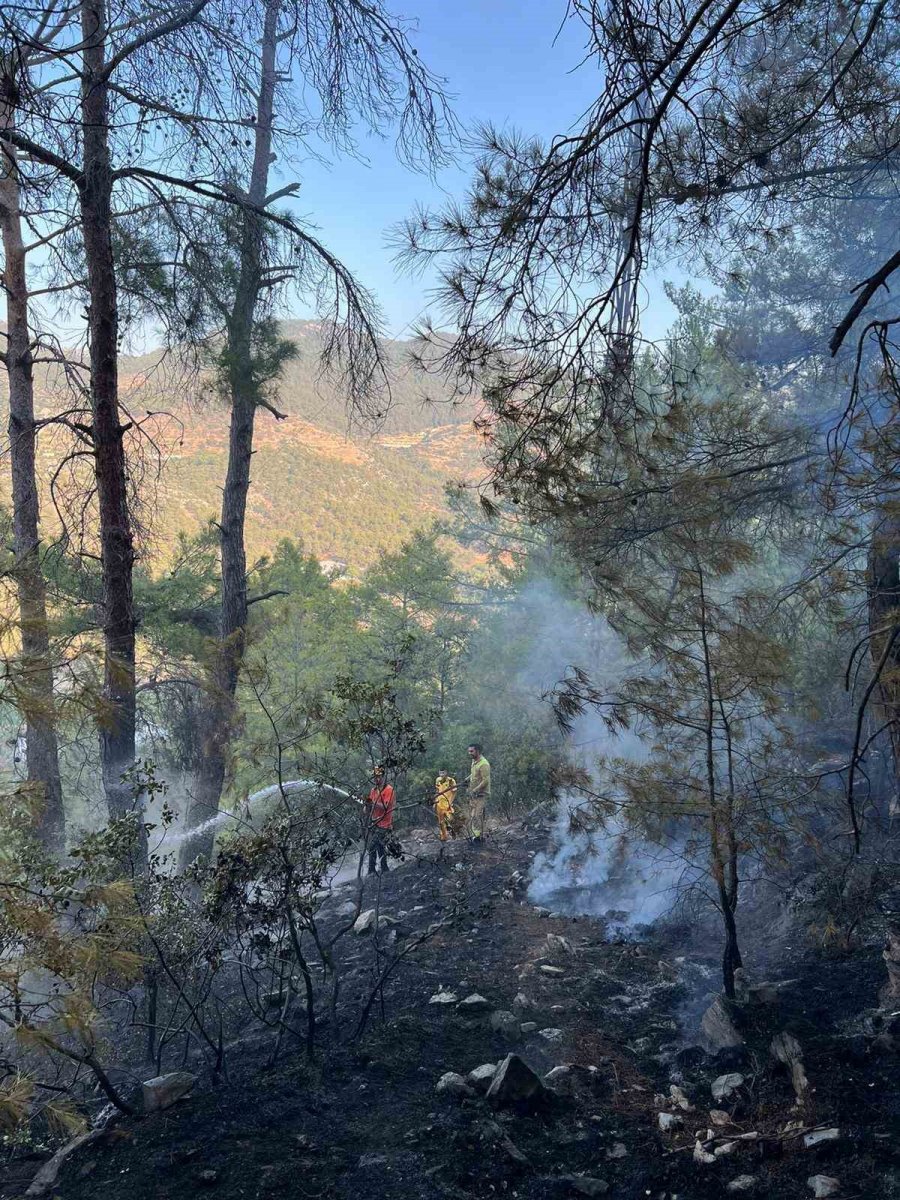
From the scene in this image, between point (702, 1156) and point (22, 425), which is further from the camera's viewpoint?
point (22, 425)

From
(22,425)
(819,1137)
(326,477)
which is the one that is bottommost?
(819,1137)

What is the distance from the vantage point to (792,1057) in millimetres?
4750

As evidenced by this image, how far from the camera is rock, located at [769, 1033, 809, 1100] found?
4.53m

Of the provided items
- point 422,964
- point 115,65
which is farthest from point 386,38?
point 422,964

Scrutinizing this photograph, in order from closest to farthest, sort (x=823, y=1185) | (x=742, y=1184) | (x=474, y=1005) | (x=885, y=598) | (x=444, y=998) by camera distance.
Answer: (x=823, y=1185) < (x=742, y=1184) < (x=885, y=598) < (x=474, y=1005) < (x=444, y=998)

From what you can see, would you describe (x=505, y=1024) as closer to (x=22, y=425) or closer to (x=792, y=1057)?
(x=792, y=1057)

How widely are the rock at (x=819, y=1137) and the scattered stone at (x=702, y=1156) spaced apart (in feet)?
1.44

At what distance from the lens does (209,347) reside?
7.40 metres

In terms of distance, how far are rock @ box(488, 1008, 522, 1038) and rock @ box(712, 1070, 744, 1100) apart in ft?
4.44

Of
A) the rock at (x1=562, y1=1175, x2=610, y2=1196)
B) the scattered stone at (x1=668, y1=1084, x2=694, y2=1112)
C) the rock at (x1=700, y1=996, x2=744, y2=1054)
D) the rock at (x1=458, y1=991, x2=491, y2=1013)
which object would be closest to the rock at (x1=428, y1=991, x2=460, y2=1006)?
the rock at (x1=458, y1=991, x2=491, y2=1013)

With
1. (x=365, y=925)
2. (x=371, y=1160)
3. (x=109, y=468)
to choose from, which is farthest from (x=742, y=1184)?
(x=109, y=468)

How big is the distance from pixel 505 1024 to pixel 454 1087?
1063mm

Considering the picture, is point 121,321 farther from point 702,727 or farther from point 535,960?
point 535,960

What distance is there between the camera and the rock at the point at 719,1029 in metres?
5.24
